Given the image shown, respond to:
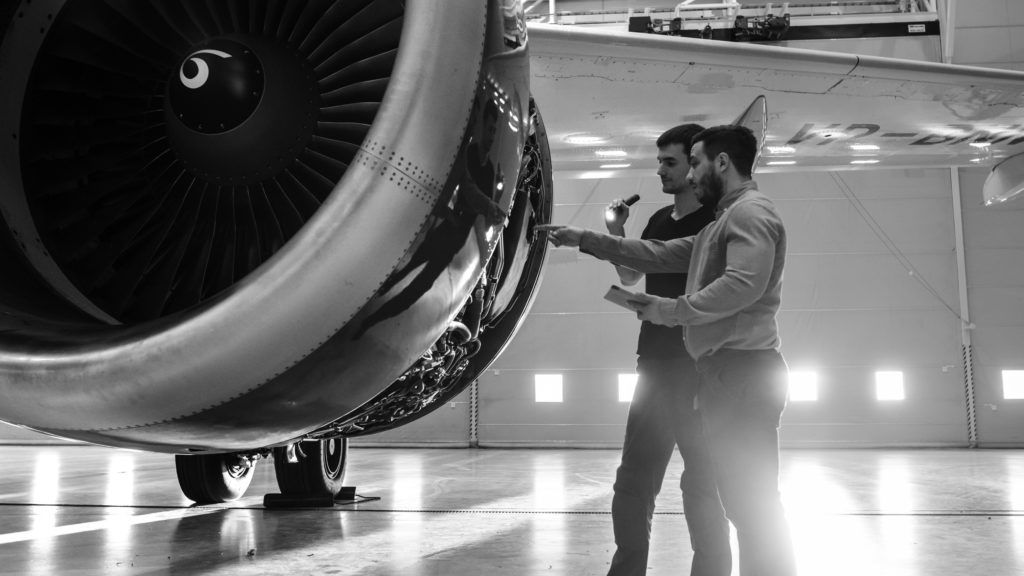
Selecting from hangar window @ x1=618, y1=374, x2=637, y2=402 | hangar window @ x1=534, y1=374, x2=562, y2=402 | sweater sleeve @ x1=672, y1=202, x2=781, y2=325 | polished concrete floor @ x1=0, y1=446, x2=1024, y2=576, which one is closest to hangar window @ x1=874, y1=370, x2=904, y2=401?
hangar window @ x1=618, y1=374, x2=637, y2=402

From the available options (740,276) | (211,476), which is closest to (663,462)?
(740,276)

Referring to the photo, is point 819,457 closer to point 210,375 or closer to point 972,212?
point 972,212

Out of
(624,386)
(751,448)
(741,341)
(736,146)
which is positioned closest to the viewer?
(751,448)

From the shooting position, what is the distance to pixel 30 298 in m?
2.19

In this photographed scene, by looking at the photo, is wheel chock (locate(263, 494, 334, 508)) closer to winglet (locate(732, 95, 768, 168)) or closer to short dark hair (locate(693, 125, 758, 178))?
winglet (locate(732, 95, 768, 168))

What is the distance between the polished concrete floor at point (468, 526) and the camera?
3850 mm

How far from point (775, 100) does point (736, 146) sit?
1836mm

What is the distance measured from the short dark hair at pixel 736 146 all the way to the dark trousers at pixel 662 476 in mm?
829

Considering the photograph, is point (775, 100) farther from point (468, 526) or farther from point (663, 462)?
point (468, 526)

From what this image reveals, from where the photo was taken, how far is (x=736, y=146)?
264cm

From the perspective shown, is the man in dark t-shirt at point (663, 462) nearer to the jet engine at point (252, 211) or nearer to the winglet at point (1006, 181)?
the jet engine at point (252, 211)

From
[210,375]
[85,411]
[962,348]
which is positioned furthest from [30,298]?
[962,348]

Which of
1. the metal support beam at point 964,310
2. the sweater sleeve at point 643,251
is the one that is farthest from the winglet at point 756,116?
the metal support beam at point 964,310

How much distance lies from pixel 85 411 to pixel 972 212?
14263 mm
